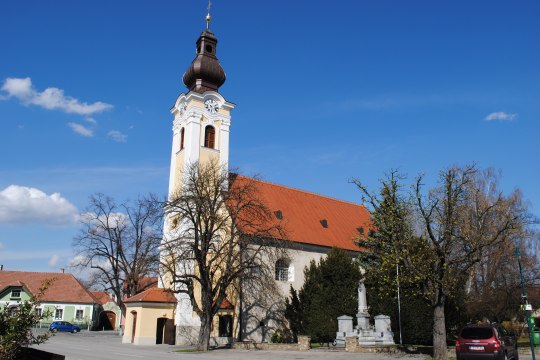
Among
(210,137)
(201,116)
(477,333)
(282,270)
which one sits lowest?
(477,333)

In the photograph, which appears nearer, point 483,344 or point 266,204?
point 483,344

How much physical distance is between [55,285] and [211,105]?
105 feet

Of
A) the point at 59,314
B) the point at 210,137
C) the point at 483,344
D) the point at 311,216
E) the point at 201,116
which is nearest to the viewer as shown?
the point at 483,344

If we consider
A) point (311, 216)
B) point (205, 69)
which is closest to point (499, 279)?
point (311, 216)

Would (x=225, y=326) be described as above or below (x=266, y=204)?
below

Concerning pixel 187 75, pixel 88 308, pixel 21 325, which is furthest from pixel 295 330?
pixel 88 308

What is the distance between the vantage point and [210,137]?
36.0 m

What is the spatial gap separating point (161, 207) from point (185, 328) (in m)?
8.13

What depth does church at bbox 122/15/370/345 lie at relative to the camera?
31062 millimetres

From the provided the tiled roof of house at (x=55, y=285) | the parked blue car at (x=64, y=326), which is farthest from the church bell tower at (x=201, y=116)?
the tiled roof of house at (x=55, y=285)

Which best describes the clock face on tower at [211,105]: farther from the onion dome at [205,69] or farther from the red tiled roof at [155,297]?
the red tiled roof at [155,297]

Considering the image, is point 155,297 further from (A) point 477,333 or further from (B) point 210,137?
(A) point 477,333

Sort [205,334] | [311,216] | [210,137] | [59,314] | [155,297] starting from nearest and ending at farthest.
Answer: [205,334], [155,297], [210,137], [311,216], [59,314]

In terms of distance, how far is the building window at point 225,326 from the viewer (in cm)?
3162
